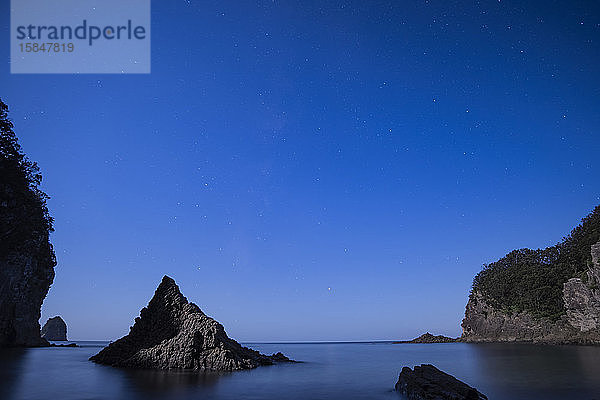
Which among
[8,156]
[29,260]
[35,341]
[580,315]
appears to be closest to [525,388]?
[8,156]

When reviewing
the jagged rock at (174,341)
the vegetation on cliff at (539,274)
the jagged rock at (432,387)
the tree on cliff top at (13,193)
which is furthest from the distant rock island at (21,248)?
the vegetation on cliff at (539,274)

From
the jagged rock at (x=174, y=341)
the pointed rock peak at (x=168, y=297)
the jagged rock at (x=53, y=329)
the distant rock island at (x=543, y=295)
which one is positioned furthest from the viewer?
the jagged rock at (x=53, y=329)

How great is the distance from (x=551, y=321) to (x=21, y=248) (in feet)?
425

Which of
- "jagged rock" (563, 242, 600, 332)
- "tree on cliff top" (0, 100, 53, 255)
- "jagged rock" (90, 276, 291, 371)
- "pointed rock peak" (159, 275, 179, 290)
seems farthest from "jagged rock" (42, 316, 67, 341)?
"jagged rock" (563, 242, 600, 332)

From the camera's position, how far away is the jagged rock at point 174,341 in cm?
3188

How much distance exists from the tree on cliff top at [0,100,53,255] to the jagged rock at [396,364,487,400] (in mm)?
49219

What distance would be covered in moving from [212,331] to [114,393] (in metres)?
12.5

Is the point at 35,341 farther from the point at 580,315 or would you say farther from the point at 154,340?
the point at 580,315

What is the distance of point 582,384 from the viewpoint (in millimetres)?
24547

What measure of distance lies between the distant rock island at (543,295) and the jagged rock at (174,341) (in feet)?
297

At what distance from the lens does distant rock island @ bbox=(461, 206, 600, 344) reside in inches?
3755

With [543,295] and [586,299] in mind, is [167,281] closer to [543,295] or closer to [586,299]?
[586,299]

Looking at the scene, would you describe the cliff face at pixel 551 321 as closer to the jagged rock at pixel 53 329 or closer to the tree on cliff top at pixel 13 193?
the tree on cliff top at pixel 13 193

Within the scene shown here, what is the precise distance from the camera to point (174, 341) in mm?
32500
